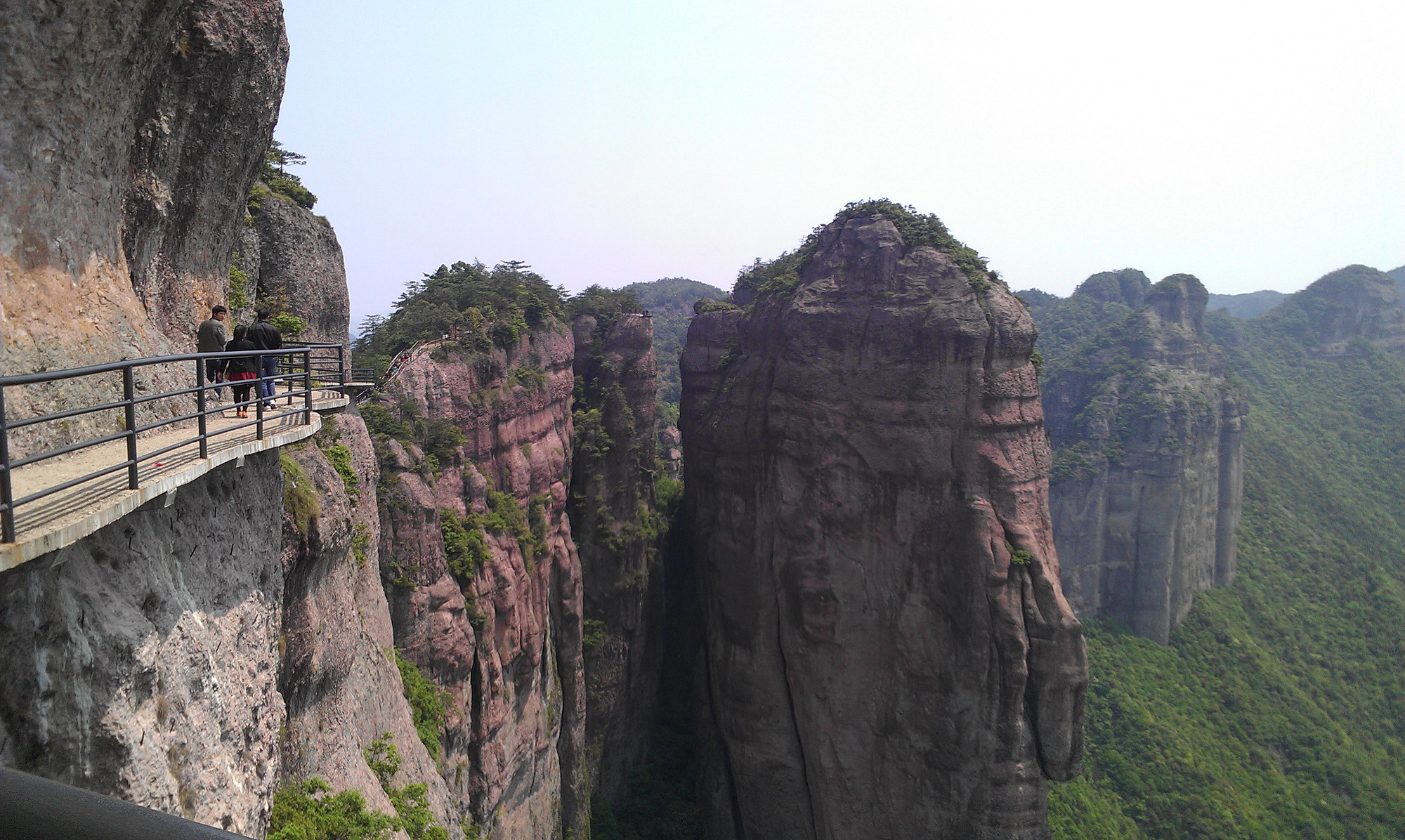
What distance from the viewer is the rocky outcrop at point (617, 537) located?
32.2 metres

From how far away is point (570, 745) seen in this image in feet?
99.1

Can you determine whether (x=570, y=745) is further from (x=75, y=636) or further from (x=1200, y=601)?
(x=1200, y=601)

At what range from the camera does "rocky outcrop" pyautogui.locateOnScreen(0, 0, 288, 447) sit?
6137 mm

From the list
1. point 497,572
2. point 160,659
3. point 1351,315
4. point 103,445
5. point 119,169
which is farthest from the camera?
point 1351,315

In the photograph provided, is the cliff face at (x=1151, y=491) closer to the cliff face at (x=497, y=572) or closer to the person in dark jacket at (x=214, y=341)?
the cliff face at (x=497, y=572)

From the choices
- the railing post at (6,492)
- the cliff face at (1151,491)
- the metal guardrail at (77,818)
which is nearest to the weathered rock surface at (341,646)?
the railing post at (6,492)

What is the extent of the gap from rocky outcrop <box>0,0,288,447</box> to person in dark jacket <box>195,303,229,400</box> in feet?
1.17

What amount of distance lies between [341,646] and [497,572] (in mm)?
11620

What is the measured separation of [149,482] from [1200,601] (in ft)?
193

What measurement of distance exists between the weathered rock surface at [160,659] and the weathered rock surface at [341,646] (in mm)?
1677

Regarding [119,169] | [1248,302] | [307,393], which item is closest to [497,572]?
[307,393]

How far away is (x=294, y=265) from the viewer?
1420 cm

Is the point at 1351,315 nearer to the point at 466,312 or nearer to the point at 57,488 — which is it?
the point at 466,312

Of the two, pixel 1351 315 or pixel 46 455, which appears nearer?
pixel 46 455
